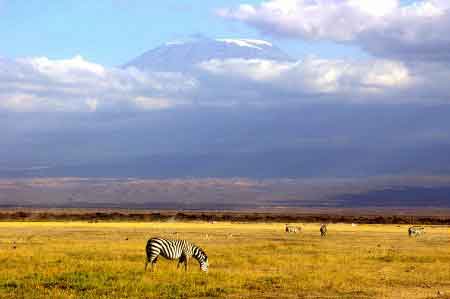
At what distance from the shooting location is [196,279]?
80.0 ft

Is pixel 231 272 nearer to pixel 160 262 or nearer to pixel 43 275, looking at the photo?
pixel 160 262

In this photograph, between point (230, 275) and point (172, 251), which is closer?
point (230, 275)

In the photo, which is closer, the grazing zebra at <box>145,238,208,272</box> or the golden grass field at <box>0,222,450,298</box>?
the golden grass field at <box>0,222,450,298</box>

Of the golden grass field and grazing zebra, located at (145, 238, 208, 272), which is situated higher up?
grazing zebra, located at (145, 238, 208, 272)

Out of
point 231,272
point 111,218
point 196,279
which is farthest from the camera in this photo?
point 111,218

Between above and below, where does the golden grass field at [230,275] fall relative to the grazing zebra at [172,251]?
below

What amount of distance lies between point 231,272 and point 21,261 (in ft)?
25.8

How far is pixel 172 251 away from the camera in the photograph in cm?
2678

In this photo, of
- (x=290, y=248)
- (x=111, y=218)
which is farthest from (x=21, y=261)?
(x=111, y=218)

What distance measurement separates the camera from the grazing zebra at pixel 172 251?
86.7 feet

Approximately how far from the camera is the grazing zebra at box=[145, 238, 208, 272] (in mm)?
26436

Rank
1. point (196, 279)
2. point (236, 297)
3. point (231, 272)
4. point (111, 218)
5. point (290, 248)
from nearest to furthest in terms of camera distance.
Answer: point (236, 297) < point (196, 279) < point (231, 272) < point (290, 248) < point (111, 218)

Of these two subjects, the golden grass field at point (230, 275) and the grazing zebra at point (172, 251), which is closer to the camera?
the golden grass field at point (230, 275)

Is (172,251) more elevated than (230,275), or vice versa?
(172,251)
